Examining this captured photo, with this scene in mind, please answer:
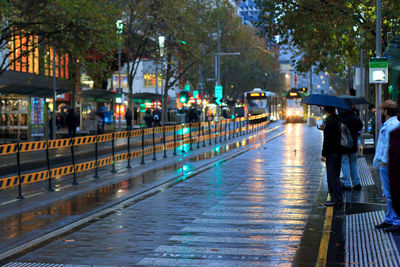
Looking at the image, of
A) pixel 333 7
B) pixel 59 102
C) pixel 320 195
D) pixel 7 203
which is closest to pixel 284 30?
pixel 333 7

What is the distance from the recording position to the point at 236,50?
9350cm

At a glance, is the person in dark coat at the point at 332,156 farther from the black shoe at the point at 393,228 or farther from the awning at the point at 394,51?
the awning at the point at 394,51

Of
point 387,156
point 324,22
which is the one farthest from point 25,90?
point 387,156

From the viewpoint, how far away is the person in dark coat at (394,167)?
901 cm

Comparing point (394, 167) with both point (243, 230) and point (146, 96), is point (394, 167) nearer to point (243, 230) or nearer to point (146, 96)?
point (243, 230)

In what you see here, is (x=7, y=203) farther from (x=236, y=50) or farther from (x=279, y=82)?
(x=279, y=82)

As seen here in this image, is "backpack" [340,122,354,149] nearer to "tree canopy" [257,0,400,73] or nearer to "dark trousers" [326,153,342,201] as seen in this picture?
"dark trousers" [326,153,342,201]

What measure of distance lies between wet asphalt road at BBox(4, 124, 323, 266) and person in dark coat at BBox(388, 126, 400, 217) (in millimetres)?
1425

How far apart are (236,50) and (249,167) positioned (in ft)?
238

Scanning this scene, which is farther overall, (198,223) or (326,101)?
(326,101)

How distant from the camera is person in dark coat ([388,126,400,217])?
901cm

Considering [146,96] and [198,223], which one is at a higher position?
[146,96]

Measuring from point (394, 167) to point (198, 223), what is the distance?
3512 millimetres

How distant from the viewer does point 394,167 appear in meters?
9.10
